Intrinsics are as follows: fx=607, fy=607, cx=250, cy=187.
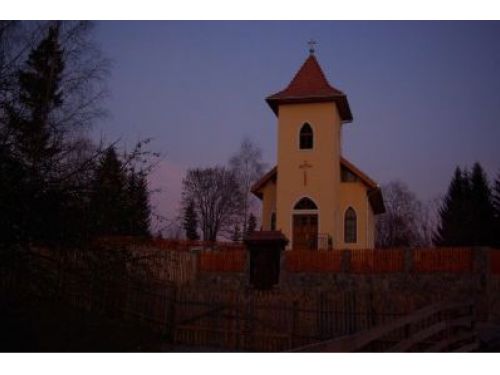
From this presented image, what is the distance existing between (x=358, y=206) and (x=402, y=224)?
37.0 ft

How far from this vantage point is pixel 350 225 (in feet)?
63.3

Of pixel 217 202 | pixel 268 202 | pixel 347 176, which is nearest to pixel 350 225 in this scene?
pixel 347 176

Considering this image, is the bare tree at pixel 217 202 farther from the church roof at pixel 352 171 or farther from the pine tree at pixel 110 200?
the pine tree at pixel 110 200

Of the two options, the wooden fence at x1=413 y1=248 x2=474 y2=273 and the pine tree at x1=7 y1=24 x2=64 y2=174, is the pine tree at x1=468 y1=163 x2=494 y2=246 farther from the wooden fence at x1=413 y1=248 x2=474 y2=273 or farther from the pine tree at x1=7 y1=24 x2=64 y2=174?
the pine tree at x1=7 y1=24 x2=64 y2=174

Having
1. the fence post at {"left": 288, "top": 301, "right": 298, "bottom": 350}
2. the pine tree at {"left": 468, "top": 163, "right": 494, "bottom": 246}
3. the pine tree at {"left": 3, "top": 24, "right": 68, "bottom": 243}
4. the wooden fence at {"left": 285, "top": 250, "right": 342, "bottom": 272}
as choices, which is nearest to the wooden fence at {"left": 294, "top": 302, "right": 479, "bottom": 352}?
the fence post at {"left": 288, "top": 301, "right": 298, "bottom": 350}

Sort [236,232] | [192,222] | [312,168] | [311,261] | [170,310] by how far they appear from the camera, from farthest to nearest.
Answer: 1. [236,232]
2. [312,168]
3. [192,222]
4. [311,261]
5. [170,310]

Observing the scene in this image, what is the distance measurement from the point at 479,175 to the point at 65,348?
924 cm

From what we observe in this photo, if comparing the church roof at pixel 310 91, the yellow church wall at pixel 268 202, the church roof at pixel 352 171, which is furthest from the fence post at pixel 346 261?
the church roof at pixel 310 91

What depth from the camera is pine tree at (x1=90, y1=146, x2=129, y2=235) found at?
20.4ft

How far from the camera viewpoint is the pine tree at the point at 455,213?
14600 mm

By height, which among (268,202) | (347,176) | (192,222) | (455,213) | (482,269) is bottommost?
(482,269)

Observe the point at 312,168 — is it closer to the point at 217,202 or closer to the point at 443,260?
the point at 217,202

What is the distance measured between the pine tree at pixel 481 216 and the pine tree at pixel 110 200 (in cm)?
1101
